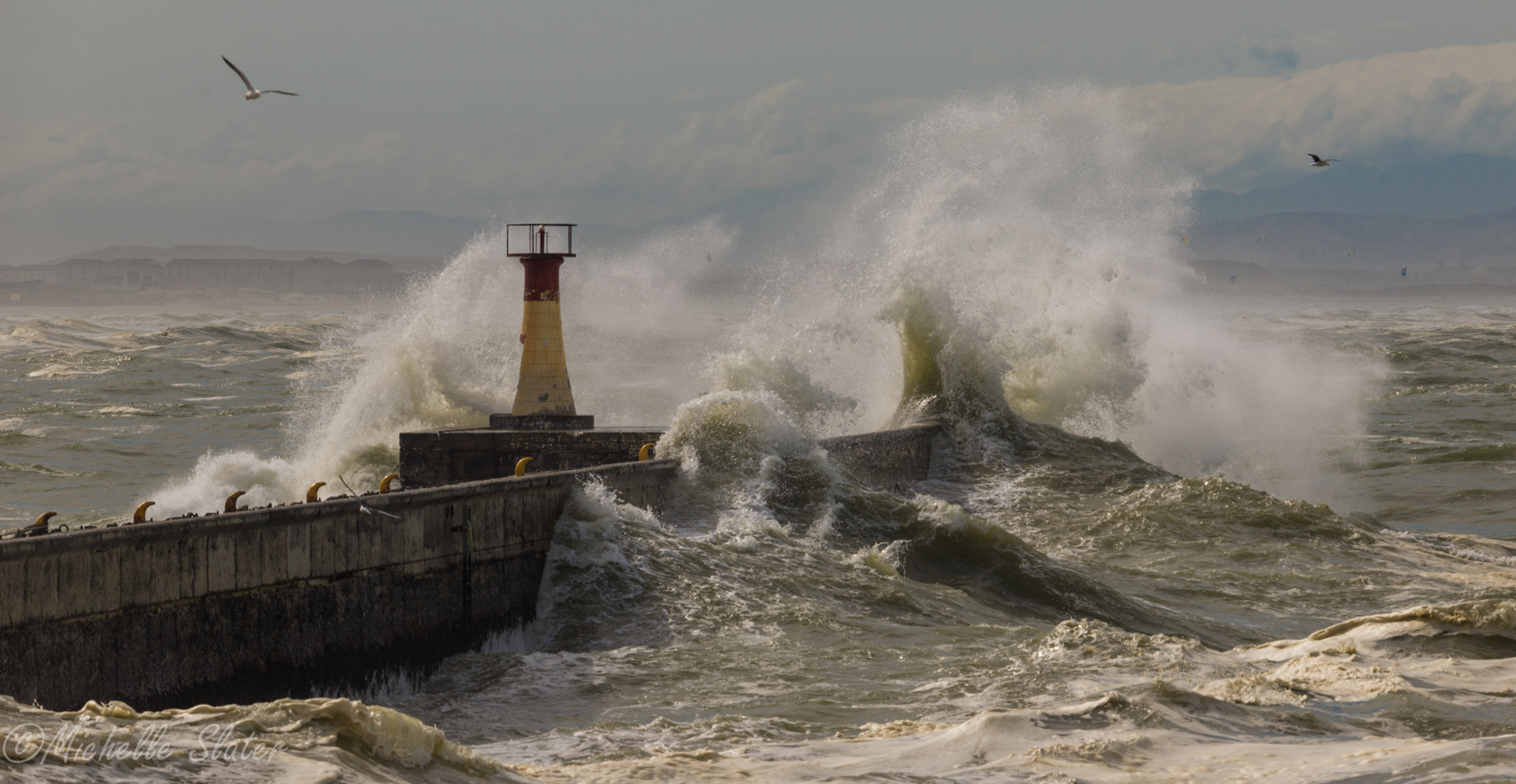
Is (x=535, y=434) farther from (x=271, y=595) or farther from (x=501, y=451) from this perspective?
(x=271, y=595)

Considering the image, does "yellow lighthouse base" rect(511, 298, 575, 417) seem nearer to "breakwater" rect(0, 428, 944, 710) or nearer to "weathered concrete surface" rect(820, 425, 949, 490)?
"weathered concrete surface" rect(820, 425, 949, 490)

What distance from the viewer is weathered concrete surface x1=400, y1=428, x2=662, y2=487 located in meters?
12.9

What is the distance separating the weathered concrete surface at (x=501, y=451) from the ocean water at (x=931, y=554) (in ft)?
3.71

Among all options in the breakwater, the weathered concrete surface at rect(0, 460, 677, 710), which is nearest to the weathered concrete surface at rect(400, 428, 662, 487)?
the breakwater

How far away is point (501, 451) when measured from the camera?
44.6 ft

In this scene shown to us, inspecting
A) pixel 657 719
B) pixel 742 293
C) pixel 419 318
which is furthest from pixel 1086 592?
pixel 742 293

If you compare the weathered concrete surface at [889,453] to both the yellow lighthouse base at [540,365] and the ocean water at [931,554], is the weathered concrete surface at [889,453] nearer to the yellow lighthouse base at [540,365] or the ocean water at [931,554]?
the ocean water at [931,554]

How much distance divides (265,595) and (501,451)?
6.51 metres

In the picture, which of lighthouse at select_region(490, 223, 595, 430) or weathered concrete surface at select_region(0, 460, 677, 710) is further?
lighthouse at select_region(490, 223, 595, 430)

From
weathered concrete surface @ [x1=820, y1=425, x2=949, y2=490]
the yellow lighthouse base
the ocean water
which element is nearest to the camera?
the ocean water

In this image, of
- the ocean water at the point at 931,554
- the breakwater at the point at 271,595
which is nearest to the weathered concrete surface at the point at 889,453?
the ocean water at the point at 931,554

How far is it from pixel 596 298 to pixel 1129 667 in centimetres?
1825

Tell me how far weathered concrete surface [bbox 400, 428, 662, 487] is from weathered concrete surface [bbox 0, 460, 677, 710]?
347 cm

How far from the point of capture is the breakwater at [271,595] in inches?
239
